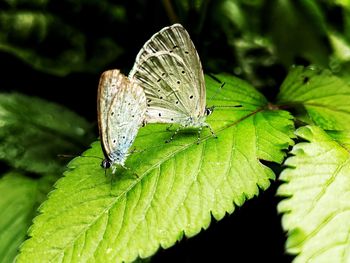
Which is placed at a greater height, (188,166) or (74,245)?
(188,166)

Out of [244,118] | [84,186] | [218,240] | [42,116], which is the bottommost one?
[218,240]

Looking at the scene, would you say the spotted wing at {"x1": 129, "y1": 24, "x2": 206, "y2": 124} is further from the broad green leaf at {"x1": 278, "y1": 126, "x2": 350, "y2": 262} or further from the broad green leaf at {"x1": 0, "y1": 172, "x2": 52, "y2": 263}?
the broad green leaf at {"x1": 0, "y1": 172, "x2": 52, "y2": 263}

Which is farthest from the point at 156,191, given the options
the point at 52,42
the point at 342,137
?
the point at 52,42

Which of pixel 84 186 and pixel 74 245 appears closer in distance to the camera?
pixel 74 245

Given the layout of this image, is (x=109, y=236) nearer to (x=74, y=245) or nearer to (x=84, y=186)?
(x=74, y=245)

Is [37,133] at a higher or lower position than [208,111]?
lower

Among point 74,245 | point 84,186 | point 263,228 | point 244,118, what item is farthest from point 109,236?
point 263,228

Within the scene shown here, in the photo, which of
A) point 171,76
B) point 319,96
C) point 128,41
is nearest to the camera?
point 171,76

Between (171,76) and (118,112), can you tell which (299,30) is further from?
(118,112)
